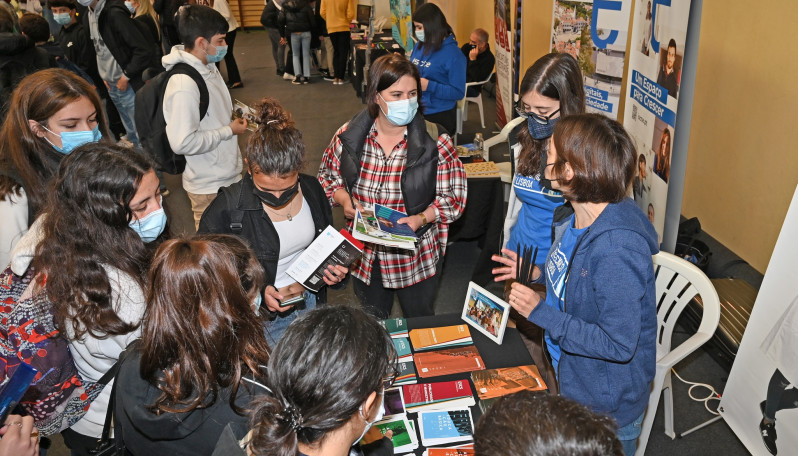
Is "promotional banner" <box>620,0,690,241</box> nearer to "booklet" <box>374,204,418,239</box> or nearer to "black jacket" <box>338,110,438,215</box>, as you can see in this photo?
"black jacket" <box>338,110,438,215</box>

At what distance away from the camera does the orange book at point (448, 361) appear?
216 cm

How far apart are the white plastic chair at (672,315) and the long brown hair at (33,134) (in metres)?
2.77

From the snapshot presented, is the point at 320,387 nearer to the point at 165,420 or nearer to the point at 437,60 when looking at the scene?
the point at 165,420

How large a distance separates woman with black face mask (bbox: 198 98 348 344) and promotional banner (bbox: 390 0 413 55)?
4.71m

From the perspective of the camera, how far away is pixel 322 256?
235 cm

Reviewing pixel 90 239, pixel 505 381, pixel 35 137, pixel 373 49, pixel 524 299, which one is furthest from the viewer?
pixel 373 49

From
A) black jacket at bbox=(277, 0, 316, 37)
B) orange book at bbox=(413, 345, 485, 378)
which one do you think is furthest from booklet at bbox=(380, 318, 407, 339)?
black jacket at bbox=(277, 0, 316, 37)

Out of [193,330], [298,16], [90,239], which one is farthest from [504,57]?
[193,330]

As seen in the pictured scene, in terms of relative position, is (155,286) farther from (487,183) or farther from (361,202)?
(487,183)

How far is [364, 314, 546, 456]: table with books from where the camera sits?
1.88 metres

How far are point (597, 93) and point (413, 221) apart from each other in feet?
6.76

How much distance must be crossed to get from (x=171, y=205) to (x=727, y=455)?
16.6 ft

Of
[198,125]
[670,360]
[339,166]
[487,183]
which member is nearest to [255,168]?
[339,166]

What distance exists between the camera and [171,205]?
571cm
